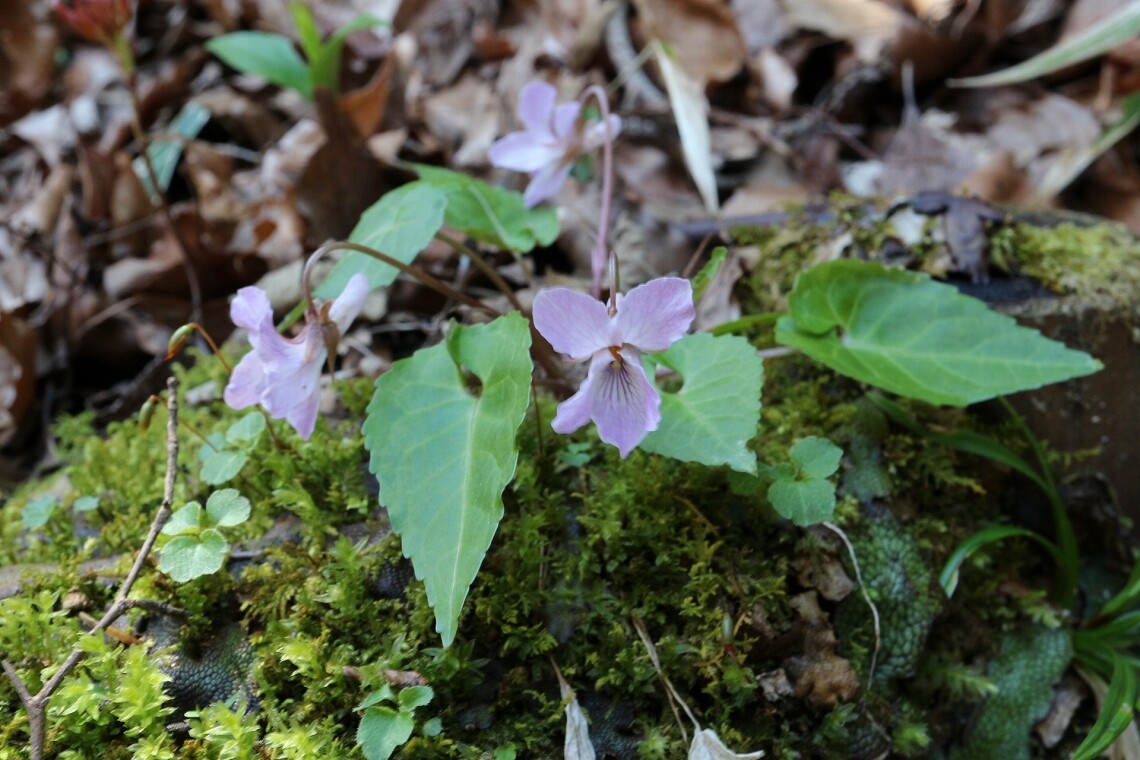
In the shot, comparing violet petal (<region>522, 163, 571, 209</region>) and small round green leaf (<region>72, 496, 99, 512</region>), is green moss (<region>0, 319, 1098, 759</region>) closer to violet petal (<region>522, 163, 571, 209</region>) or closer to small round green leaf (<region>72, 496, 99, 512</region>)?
small round green leaf (<region>72, 496, 99, 512</region>)

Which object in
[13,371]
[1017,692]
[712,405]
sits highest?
[712,405]

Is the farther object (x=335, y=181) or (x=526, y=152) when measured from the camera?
(x=335, y=181)

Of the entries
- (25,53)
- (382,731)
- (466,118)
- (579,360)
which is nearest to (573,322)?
(579,360)

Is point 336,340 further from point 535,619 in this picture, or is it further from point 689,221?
point 689,221

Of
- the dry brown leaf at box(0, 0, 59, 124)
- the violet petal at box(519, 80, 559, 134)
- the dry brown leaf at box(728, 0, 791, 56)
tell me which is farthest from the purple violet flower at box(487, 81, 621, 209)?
the dry brown leaf at box(0, 0, 59, 124)

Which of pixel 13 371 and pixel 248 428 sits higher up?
pixel 248 428

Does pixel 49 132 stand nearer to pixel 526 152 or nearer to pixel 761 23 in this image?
pixel 526 152

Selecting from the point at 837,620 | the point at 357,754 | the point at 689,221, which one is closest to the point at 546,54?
the point at 689,221
